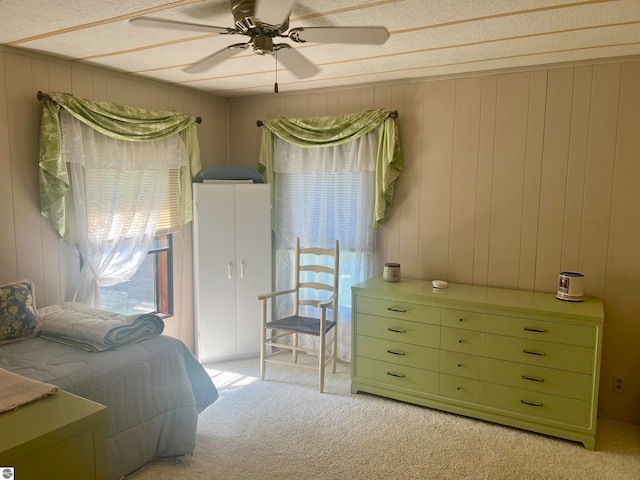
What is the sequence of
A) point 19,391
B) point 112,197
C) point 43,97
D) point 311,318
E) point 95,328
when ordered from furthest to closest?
point 311,318 < point 112,197 < point 43,97 < point 95,328 < point 19,391

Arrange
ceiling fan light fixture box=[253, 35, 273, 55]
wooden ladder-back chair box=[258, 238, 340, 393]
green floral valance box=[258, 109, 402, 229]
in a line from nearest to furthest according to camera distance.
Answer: ceiling fan light fixture box=[253, 35, 273, 55] → wooden ladder-back chair box=[258, 238, 340, 393] → green floral valance box=[258, 109, 402, 229]

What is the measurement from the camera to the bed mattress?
93.0 inches

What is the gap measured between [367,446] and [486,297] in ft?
4.06

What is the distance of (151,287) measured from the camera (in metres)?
4.00

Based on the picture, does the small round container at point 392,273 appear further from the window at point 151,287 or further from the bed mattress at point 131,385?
A: the window at point 151,287

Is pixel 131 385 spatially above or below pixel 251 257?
below

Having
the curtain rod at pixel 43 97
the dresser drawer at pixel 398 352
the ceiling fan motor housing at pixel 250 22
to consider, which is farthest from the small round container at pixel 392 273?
the curtain rod at pixel 43 97

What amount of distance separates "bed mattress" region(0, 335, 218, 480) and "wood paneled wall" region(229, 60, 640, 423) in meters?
1.93

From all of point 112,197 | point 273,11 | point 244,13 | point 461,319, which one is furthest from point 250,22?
point 461,319

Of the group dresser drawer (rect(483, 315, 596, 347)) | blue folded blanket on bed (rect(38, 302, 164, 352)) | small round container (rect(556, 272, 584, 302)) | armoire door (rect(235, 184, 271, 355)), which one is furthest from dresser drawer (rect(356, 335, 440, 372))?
blue folded blanket on bed (rect(38, 302, 164, 352))

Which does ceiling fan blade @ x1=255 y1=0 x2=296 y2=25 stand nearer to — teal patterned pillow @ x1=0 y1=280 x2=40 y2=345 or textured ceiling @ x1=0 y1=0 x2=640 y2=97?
textured ceiling @ x1=0 y1=0 x2=640 y2=97

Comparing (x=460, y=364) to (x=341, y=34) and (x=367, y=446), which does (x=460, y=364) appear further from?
(x=341, y=34)

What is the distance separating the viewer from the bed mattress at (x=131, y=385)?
2.36 m

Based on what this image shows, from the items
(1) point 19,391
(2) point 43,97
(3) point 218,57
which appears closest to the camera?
(1) point 19,391
